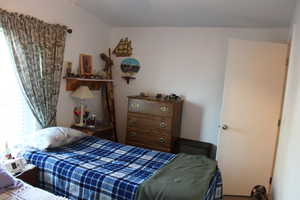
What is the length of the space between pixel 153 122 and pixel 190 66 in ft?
3.51

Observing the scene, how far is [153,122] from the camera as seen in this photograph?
3.28 m

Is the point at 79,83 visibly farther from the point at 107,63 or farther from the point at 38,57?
the point at 38,57

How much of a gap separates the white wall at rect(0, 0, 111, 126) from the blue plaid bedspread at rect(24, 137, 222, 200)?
0.87 m

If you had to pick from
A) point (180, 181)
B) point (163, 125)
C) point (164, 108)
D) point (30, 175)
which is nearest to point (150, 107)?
point (164, 108)

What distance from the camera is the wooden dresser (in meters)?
3.21

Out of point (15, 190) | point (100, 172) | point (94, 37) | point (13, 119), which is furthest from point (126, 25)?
point (15, 190)

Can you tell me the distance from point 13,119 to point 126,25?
7.51 feet

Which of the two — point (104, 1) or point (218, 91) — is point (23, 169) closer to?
point (104, 1)

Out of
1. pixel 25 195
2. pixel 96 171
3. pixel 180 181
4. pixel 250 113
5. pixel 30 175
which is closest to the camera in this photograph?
pixel 25 195

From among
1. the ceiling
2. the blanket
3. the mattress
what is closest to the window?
the mattress

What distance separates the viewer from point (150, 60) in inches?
148

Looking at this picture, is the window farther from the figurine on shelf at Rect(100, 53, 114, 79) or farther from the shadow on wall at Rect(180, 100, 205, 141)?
the shadow on wall at Rect(180, 100, 205, 141)

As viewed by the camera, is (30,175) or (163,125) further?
(163,125)

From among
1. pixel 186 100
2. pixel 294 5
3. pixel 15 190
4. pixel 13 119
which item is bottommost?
pixel 15 190
